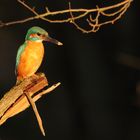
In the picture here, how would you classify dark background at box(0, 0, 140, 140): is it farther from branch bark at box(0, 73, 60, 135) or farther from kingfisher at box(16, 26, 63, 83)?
branch bark at box(0, 73, 60, 135)

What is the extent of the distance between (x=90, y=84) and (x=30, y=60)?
391 cm

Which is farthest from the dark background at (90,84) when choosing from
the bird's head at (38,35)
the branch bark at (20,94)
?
the branch bark at (20,94)

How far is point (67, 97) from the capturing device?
9.58 meters

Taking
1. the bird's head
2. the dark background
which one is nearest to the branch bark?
the bird's head

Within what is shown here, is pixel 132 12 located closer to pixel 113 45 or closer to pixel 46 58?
pixel 113 45

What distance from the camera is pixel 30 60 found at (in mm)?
5922

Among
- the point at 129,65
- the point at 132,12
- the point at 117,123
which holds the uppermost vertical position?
the point at 132,12

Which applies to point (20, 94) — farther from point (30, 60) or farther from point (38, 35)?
point (38, 35)

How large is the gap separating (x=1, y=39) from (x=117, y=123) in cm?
191

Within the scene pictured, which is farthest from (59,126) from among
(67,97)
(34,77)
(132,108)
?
(34,77)

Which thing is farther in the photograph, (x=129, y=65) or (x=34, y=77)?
(x=129, y=65)

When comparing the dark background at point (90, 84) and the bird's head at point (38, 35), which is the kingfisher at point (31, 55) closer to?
the bird's head at point (38, 35)

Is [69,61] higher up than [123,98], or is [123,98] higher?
[69,61]

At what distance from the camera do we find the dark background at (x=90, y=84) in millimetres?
9422
